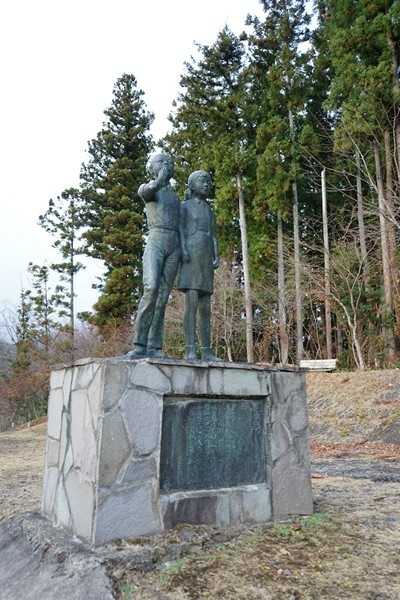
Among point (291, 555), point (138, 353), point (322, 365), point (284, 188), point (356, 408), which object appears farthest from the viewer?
point (284, 188)

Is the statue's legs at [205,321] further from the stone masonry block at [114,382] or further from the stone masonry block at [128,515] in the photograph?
the stone masonry block at [128,515]

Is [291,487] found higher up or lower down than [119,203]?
lower down

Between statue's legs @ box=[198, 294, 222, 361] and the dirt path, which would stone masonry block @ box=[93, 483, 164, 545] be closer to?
statue's legs @ box=[198, 294, 222, 361]

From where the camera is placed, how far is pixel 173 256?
4.13 m

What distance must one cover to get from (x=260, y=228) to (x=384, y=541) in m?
16.5

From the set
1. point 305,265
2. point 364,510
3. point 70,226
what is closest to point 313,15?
point 305,265

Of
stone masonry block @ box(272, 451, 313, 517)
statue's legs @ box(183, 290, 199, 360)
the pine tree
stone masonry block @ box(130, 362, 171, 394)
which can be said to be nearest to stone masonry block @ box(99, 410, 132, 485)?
stone masonry block @ box(130, 362, 171, 394)

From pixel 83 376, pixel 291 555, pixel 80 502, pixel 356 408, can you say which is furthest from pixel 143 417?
pixel 356 408

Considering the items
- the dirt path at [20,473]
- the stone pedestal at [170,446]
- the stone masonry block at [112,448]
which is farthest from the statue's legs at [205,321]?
the dirt path at [20,473]

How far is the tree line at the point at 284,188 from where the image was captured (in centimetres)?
1435

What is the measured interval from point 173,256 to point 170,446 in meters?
1.50

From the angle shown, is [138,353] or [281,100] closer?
[138,353]

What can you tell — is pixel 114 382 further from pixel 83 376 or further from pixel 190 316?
pixel 190 316

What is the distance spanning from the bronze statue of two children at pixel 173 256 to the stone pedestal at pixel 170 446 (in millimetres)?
441
